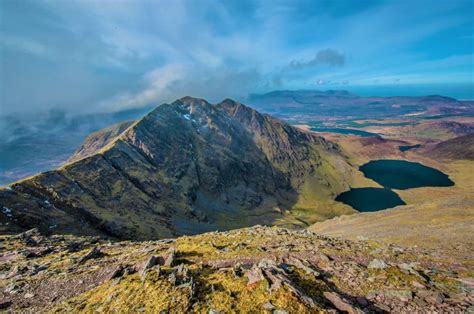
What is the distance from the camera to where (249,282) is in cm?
1738

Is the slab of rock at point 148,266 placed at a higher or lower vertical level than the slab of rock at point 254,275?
lower

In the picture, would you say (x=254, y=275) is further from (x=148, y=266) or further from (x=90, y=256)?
(x=90, y=256)

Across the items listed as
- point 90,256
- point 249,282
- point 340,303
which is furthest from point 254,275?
point 90,256

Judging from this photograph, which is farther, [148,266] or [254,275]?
[148,266]

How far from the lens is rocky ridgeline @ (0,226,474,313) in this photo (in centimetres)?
1587

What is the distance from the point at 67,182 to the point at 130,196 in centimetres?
3875

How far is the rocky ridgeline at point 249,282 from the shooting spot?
15.9 metres

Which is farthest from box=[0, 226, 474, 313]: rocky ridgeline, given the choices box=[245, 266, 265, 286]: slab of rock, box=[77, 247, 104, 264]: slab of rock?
box=[77, 247, 104, 264]: slab of rock

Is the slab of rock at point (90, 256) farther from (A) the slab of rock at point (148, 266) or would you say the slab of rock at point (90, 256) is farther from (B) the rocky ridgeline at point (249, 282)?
(A) the slab of rock at point (148, 266)

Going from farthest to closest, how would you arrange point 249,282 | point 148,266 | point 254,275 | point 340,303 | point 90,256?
1. point 90,256
2. point 148,266
3. point 254,275
4. point 249,282
5. point 340,303

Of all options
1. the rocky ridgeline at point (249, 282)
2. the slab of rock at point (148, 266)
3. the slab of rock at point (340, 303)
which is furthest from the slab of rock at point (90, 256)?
the slab of rock at point (340, 303)

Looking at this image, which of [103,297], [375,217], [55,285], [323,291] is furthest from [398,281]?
[375,217]

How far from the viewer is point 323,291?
17.6m

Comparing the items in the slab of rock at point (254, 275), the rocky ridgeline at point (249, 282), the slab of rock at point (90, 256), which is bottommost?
the slab of rock at point (90, 256)
